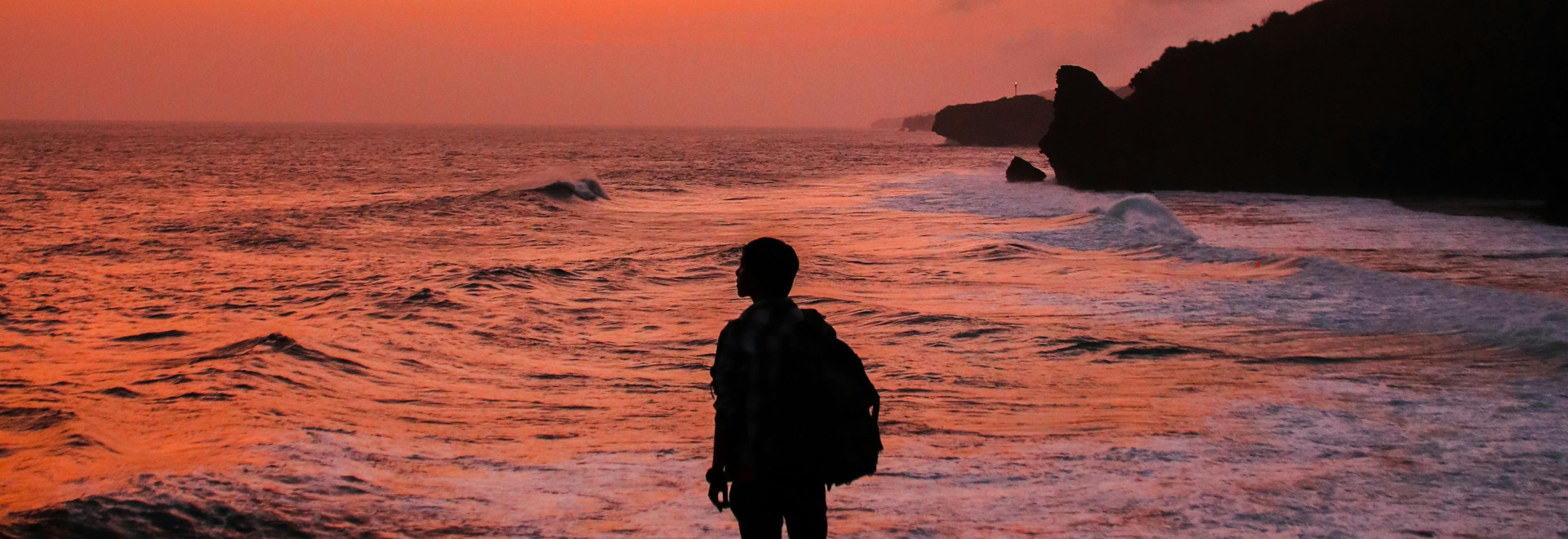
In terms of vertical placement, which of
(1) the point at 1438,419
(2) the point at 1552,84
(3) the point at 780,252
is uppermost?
(2) the point at 1552,84

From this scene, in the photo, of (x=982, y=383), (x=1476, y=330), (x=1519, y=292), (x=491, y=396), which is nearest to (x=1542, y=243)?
(x=1519, y=292)

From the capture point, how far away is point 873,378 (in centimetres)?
895

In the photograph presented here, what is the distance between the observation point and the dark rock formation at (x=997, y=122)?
142625 millimetres

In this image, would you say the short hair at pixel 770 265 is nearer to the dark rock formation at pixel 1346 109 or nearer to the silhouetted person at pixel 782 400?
the silhouetted person at pixel 782 400

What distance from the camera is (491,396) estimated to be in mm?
8539

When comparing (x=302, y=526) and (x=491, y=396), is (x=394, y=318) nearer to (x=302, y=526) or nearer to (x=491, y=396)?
(x=491, y=396)

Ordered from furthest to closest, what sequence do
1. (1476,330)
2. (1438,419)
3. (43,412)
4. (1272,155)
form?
(1272,155)
(1476,330)
(43,412)
(1438,419)

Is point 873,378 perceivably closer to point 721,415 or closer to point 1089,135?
point 721,415

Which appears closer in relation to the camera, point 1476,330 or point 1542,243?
point 1476,330

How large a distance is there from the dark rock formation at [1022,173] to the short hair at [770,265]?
44030mm

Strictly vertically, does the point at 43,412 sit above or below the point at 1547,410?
below

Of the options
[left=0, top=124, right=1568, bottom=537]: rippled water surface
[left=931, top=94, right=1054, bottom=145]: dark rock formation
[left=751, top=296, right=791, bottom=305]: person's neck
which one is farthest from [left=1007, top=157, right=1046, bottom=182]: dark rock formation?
[left=931, top=94, right=1054, bottom=145]: dark rock formation

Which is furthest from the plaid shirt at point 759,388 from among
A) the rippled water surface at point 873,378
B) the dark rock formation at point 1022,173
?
the dark rock formation at point 1022,173

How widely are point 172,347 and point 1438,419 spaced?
11144mm
